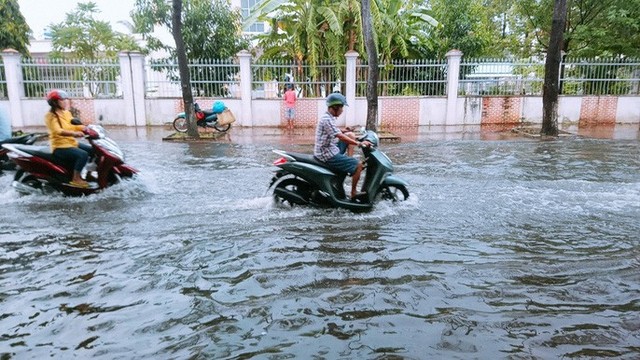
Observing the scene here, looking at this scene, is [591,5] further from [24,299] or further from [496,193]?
[24,299]

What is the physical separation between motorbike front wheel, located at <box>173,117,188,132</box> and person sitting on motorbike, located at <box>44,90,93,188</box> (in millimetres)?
9310

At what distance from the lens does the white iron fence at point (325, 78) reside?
17.7 meters

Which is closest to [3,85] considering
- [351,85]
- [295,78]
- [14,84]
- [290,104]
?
[14,84]

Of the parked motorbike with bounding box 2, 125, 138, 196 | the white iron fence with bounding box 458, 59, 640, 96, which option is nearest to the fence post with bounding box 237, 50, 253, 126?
the white iron fence with bounding box 458, 59, 640, 96

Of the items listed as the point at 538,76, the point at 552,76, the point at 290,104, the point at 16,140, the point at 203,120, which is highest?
the point at 538,76

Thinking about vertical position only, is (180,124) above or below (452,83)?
below

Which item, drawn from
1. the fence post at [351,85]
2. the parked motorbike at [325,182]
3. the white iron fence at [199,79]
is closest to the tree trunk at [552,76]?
the fence post at [351,85]

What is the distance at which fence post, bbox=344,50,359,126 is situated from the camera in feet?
58.9

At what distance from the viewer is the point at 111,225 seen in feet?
19.8

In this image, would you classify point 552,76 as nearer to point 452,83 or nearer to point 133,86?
point 452,83

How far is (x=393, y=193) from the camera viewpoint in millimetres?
6922

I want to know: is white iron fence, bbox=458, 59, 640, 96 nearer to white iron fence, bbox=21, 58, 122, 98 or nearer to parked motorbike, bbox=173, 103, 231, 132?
parked motorbike, bbox=173, 103, 231, 132

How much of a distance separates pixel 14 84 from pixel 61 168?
12.8 metres

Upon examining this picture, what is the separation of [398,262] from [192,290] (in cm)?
195
